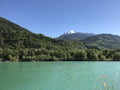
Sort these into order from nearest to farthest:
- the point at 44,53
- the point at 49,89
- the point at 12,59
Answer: the point at 49,89
the point at 12,59
the point at 44,53

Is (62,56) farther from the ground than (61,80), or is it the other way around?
(62,56)

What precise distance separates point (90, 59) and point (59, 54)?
70.6 feet

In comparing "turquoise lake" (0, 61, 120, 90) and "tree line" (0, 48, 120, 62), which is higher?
"tree line" (0, 48, 120, 62)

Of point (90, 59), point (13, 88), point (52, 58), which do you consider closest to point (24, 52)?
point (52, 58)

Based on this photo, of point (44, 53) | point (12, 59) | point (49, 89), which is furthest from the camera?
point (44, 53)

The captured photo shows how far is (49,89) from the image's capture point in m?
30.7

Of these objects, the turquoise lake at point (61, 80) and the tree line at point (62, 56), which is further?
the tree line at point (62, 56)

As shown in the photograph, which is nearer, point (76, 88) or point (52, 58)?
point (76, 88)

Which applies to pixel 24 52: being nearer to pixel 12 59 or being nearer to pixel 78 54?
pixel 12 59

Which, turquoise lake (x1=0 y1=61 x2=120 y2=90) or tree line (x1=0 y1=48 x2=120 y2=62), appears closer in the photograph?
turquoise lake (x1=0 y1=61 x2=120 y2=90)

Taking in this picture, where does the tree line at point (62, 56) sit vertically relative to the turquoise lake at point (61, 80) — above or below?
above

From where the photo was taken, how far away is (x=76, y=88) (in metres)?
31.2

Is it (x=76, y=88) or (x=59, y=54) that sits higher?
(x=59, y=54)

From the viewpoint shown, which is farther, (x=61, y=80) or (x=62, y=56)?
(x=62, y=56)
